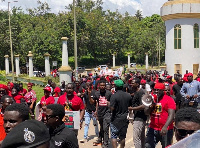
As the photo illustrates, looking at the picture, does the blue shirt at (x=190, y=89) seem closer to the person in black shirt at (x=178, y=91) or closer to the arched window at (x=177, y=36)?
the person in black shirt at (x=178, y=91)

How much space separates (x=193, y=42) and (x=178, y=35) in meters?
1.25

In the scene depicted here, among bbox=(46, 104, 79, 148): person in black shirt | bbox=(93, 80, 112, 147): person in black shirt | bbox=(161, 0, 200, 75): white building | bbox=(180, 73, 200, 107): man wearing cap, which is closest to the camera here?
bbox=(46, 104, 79, 148): person in black shirt

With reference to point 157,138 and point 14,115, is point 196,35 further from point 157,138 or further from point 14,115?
point 14,115

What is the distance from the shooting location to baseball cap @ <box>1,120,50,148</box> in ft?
5.34

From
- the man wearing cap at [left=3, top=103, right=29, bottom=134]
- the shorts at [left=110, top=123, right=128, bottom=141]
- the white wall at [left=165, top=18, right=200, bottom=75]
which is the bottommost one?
the shorts at [left=110, top=123, right=128, bottom=141]

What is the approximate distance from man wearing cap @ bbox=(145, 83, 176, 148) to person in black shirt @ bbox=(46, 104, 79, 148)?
7.37 feet

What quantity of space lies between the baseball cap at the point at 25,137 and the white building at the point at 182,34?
20.2 metres

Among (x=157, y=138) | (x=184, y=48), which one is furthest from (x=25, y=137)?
(x=184, y=48)

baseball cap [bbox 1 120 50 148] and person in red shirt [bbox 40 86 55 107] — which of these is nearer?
baseball cap [bbox 1 120 50 148]

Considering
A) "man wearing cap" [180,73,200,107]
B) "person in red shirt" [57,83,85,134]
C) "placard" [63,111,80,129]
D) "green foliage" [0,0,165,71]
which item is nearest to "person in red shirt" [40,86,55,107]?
"person in red shirt" [57,83,85,134]

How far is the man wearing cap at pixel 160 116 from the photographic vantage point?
5391 mm

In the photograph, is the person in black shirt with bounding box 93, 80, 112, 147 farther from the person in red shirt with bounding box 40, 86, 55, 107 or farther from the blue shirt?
the blue shirt

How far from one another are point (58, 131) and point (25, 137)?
200 centimetres

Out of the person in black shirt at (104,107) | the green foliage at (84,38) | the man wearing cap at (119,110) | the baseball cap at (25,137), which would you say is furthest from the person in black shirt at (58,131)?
the green foliage at (84,38)
